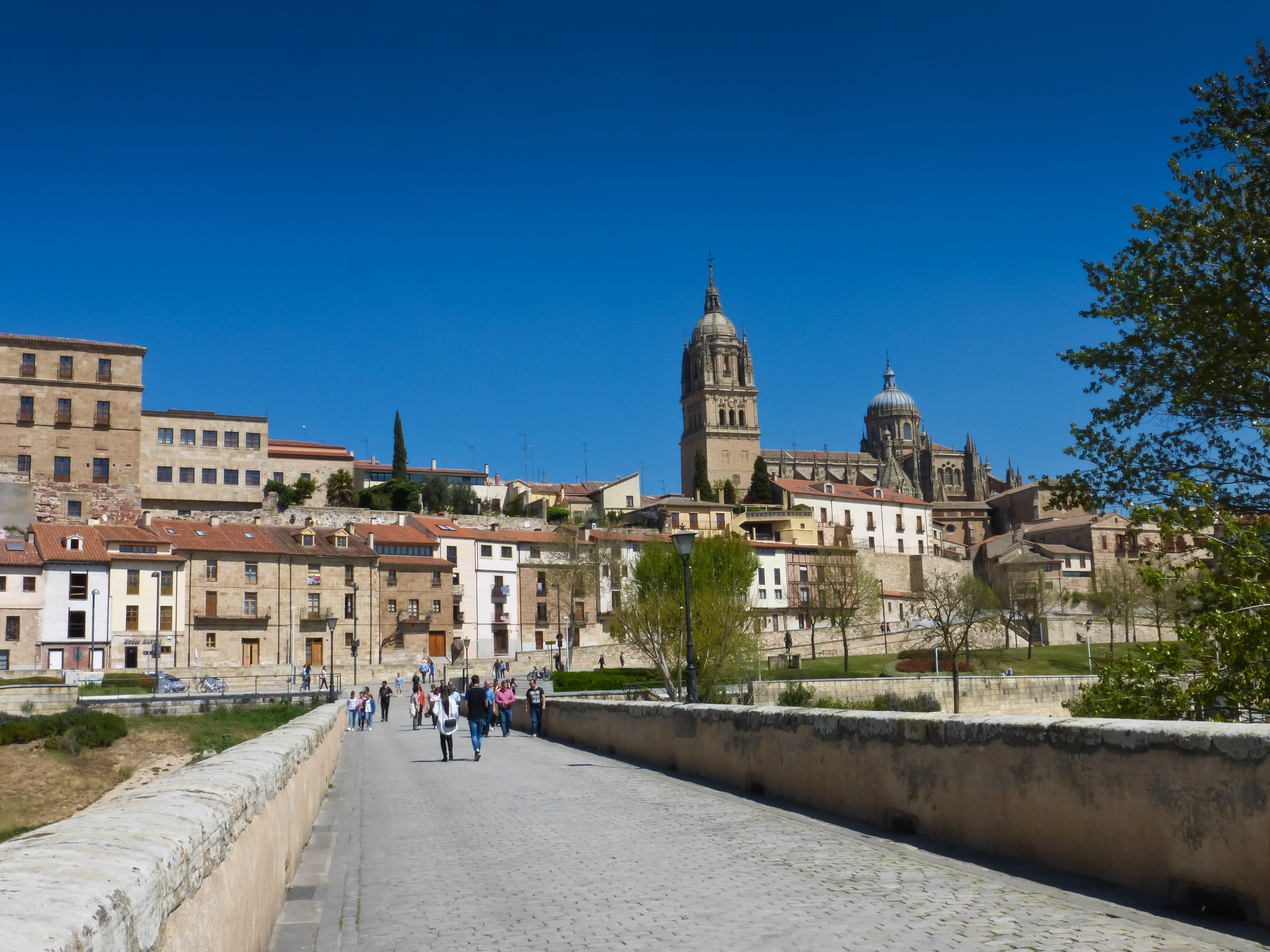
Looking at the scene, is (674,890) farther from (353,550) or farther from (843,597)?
(843,597)

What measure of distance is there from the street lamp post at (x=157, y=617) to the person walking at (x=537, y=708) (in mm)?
33238

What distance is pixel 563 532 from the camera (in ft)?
284

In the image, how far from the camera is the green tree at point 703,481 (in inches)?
4924

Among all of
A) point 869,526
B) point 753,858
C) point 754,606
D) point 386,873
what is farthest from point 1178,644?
point 869,526

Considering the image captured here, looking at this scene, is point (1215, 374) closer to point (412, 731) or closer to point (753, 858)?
point (753, 858)

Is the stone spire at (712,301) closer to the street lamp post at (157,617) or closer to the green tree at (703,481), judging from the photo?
the green tree at (703,481)

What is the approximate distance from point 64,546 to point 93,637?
6.54 m

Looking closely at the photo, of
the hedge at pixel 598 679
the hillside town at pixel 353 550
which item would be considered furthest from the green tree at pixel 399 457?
the hedge at pixel 598 679

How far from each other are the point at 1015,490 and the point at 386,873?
137 m

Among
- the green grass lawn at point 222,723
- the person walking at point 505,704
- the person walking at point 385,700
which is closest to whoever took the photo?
the person walking at point 505,704

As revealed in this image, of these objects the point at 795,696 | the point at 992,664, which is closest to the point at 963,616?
the point at 992,664

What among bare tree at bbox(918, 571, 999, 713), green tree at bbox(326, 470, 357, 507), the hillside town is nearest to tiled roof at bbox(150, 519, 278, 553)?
the hillside town

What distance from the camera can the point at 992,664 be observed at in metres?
70.6

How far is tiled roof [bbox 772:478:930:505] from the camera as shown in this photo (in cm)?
11550
